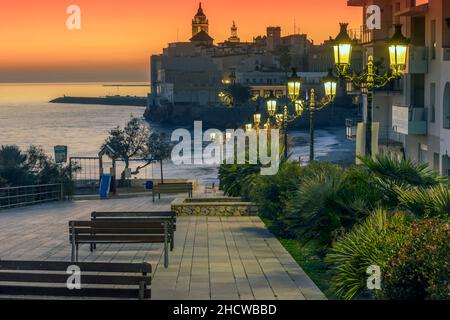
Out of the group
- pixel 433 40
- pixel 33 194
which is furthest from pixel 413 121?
pixel 33 194

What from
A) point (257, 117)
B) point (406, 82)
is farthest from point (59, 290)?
point (406, 82)

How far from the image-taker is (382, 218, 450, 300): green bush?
9.48 m

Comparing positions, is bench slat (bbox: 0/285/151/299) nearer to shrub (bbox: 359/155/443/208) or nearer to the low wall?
shrub (bbox: 359/155/443/208)

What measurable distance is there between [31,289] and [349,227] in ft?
15.8

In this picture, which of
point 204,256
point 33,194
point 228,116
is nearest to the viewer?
point 204,256

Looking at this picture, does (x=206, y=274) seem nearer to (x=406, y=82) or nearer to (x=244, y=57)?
(x=406, y=82)

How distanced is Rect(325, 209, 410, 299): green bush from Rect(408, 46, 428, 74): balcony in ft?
90.6

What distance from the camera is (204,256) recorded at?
15.4 meters

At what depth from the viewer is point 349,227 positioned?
43.3ft

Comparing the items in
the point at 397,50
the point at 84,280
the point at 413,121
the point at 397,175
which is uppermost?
the point at 397,50

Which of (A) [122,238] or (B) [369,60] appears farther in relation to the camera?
(B) [369,60]

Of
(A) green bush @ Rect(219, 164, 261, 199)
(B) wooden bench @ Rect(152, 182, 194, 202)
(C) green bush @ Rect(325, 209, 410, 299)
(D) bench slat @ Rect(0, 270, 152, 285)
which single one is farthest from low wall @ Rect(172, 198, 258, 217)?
(D) bench slat @ Rect(0, 270, 152, 285)

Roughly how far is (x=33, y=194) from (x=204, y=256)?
58.5ft

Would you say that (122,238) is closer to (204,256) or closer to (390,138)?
(204,256)
